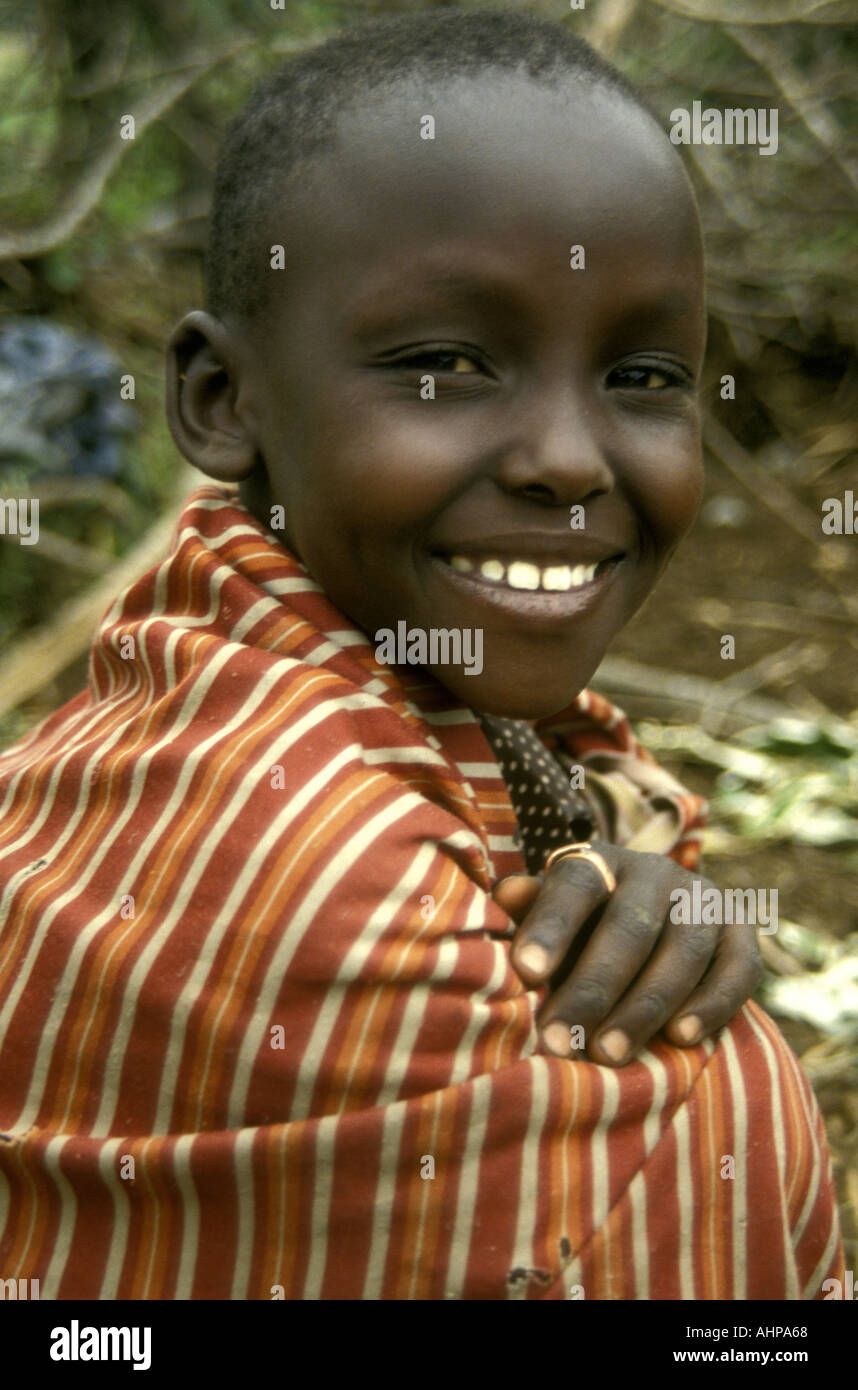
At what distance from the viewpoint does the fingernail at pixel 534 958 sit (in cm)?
117

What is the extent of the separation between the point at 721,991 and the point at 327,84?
1.01m

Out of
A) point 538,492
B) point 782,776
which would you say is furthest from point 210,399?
point 782,776

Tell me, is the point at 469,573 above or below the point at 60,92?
below

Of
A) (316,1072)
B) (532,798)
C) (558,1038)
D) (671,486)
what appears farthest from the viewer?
(532,798)

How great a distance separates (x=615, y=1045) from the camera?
1168 mm

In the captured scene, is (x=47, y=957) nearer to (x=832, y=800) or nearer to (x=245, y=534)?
(x=245, y=534)

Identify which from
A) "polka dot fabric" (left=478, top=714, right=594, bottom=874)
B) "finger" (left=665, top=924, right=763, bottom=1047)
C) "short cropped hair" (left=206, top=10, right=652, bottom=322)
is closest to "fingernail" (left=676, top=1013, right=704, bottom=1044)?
"finger" (left=665, top=924, right=763, bottom=1047)

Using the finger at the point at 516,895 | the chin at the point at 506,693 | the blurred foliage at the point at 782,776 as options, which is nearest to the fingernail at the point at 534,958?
the finger at the point at 516,895

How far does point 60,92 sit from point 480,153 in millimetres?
3348

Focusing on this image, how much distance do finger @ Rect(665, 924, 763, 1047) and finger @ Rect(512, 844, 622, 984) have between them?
0.12 m

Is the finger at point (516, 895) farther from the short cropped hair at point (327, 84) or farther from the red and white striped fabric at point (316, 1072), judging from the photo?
the short cropped hair at point (327, 84)

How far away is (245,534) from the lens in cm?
138

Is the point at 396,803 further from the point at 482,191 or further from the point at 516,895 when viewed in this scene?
the point at 482,191

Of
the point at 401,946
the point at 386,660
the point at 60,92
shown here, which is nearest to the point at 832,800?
the point at 386,660
